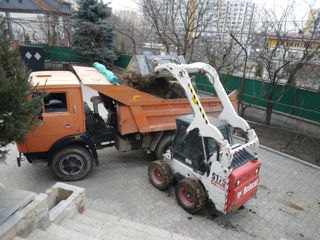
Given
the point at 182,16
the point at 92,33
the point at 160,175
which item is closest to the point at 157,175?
the point at 160,175

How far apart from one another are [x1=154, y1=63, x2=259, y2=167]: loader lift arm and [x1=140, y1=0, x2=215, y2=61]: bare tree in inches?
267

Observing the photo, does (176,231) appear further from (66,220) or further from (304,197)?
(304,197)

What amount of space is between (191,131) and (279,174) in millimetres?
3303

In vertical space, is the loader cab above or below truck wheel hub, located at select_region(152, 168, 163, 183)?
above

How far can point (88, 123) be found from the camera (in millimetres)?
5609

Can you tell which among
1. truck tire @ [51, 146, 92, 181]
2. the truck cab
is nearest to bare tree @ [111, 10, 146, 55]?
the truck cab

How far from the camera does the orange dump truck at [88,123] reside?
481 cm

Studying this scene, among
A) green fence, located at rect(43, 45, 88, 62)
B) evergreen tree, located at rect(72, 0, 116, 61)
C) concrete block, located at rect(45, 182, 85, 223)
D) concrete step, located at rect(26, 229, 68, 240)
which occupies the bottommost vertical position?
concrete block, located at rect(45, 182, 85, 223)

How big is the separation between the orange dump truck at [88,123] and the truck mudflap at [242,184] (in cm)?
230

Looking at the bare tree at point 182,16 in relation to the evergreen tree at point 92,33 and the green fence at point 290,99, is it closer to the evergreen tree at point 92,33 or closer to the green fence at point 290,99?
the green fence at point 290,99

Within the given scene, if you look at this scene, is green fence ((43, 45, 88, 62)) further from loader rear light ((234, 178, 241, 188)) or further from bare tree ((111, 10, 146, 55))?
loader rear light ((234, 178, 241, 188))

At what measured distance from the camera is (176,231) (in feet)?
13.7

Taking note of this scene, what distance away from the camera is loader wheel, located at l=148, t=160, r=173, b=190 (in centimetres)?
498

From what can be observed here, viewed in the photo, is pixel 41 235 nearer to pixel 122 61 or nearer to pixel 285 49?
pixel 285 49
